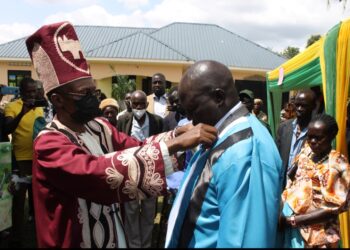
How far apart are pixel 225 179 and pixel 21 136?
4.23 metres

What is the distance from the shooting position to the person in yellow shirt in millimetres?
5172

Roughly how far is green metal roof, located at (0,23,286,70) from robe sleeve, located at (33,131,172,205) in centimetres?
2374

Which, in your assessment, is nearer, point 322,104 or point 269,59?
point 322,104

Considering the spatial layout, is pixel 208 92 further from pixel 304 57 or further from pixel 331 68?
pixel 304 57

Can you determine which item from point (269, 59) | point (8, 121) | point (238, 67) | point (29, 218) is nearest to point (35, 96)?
point (8, 121)

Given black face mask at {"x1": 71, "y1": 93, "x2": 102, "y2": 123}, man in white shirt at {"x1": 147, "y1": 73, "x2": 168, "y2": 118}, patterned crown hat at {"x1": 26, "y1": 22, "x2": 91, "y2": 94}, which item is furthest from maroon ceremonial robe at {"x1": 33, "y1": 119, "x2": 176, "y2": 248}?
man in white shirt at {"x1": 147, "y1": 73, "x2": 168, "y2": 118}

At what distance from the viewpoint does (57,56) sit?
7.76 ft

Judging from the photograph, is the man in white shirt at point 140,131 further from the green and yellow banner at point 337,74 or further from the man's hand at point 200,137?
the man's hand at point 200,137

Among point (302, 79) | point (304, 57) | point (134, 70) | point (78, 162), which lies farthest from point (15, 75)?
point (78, 162)

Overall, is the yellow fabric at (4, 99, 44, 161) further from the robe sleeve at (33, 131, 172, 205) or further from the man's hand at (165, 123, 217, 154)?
the man's hand at (165, 123, 217, 154)

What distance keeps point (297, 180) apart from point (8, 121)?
3.47 m

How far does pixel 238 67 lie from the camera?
87.5 ft

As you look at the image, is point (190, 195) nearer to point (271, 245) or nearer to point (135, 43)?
point (271, 245)

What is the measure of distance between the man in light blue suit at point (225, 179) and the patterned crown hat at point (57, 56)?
29.9 inches
